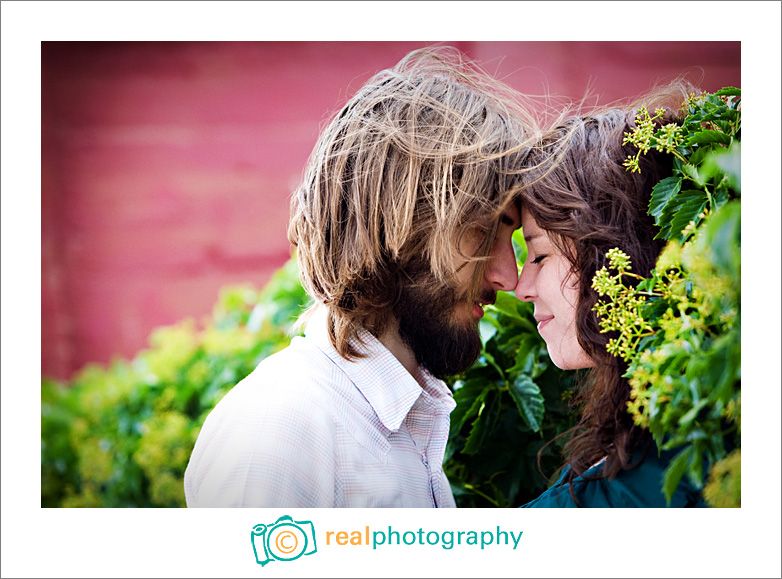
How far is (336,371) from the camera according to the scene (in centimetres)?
138

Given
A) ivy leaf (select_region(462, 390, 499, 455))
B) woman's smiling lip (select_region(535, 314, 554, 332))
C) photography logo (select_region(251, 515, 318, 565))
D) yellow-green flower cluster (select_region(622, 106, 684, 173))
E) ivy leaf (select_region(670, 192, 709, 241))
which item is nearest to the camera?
ivy leaf (select_region(670, 192, 709, 241))

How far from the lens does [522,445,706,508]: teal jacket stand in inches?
48.7

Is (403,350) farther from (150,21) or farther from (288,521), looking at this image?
(150,21)

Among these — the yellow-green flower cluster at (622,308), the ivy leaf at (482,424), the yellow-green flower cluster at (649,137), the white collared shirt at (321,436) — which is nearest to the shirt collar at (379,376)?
the white collared shirt at (321,436)

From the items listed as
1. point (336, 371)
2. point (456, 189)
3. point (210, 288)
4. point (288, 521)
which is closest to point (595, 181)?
point (456, 189)

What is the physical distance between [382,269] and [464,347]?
27 cm

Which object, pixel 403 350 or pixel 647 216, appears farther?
pixel 403 350

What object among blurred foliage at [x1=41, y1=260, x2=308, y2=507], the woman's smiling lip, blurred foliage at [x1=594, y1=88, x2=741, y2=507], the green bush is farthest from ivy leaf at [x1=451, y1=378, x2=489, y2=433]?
blurred foliage at [x1=41, y1=260, x2=308, y2=507]

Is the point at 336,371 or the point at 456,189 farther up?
the point at 456,189

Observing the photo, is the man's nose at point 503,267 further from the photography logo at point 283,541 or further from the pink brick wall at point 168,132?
the photography logo at point 283,541

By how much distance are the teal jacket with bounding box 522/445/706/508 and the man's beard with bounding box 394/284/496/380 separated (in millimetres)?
370

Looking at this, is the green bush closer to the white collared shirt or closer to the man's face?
the man's face

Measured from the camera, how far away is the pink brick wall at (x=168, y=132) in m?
1.51

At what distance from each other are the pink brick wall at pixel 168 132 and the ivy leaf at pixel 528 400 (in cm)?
78
